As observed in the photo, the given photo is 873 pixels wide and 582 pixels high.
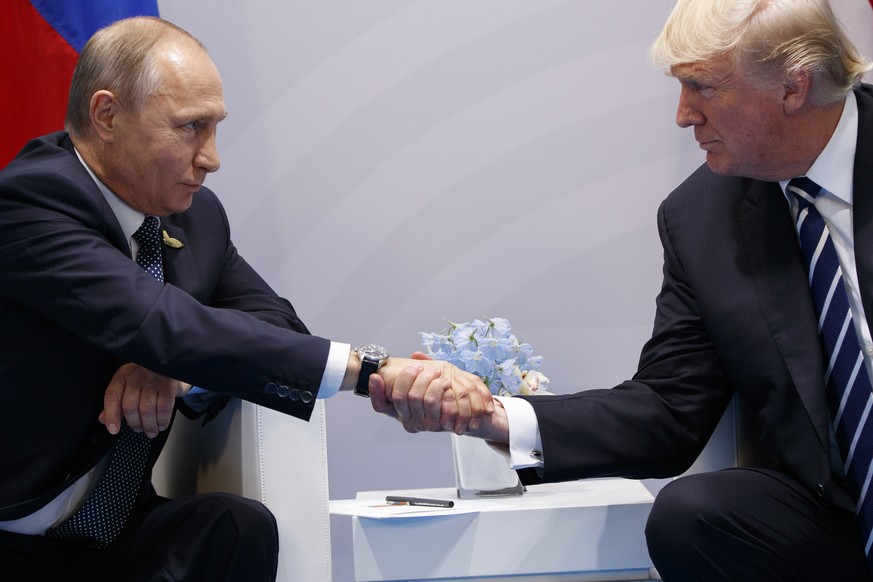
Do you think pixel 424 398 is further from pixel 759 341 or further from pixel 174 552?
pixel 759 341

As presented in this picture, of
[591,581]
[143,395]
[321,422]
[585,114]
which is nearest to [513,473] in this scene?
[591,581]

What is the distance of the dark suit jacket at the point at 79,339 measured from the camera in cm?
182

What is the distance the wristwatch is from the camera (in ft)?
6.64

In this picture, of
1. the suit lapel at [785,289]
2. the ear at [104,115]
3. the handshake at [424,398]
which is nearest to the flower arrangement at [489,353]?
the handshake at [424,398]

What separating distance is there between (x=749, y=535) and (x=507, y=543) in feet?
1.94

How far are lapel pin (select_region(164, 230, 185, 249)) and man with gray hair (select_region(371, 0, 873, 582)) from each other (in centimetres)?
51

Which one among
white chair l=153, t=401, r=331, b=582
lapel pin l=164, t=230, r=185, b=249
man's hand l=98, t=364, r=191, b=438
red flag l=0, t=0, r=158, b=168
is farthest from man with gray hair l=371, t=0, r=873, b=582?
red flag l=0, t=0, r=158, b=168

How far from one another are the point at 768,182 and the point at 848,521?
0.70 meters

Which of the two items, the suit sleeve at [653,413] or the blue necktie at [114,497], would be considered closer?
the blue necktie at [114,497]

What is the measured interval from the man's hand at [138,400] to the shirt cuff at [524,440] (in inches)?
26.7

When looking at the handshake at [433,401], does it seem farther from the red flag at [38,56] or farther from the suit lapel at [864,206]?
the red flag at [38,56]

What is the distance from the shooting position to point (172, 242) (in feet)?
7.02

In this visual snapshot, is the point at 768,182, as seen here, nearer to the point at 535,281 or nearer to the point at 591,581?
the point at 591,581

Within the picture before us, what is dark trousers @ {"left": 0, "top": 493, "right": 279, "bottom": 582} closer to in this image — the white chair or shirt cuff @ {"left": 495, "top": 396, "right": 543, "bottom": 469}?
the white chair
